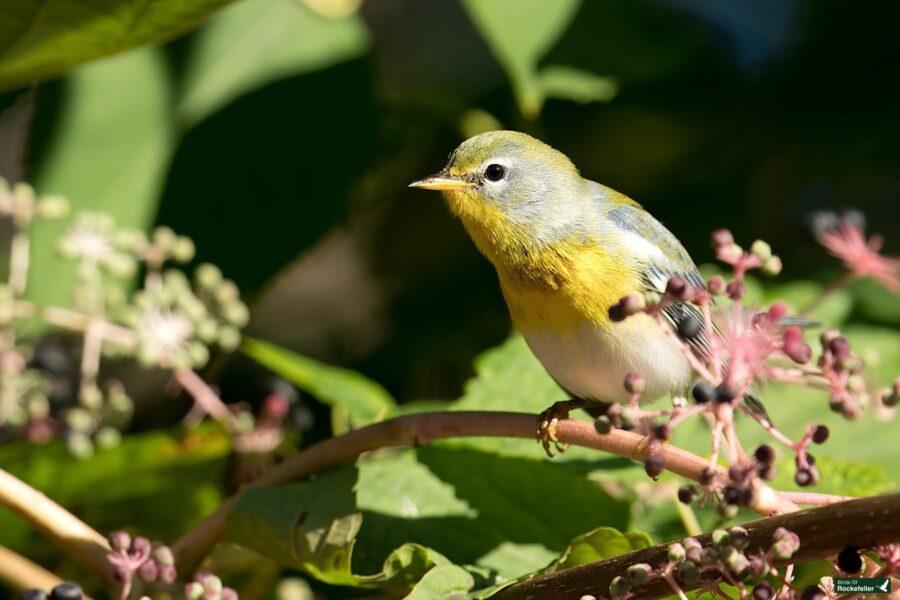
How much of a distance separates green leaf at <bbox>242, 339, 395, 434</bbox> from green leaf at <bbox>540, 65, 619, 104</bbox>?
96 centimetres

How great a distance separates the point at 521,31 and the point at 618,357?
98 cm

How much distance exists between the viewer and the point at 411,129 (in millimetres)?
3945

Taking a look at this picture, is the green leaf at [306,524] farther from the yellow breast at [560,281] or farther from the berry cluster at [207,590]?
the yellow breast at [560,281]

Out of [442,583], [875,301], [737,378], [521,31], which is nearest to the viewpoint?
[737,378]

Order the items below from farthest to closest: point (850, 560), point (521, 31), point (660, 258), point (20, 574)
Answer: point (521, 31), point (660, 258), point (20, 574), point (850, 560)

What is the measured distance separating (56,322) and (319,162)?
3.28 ft

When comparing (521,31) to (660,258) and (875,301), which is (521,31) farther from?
(875,301)

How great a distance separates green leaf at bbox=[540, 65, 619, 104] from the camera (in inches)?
125

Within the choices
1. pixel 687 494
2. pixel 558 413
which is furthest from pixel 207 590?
pixel 558 413

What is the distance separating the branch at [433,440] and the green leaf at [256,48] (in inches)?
59.5

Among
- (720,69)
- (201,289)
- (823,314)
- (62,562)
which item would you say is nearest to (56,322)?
(201,289)

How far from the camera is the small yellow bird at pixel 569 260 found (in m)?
2.42

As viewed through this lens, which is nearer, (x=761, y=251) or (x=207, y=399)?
(x=761, y=251)

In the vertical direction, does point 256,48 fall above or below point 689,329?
above
